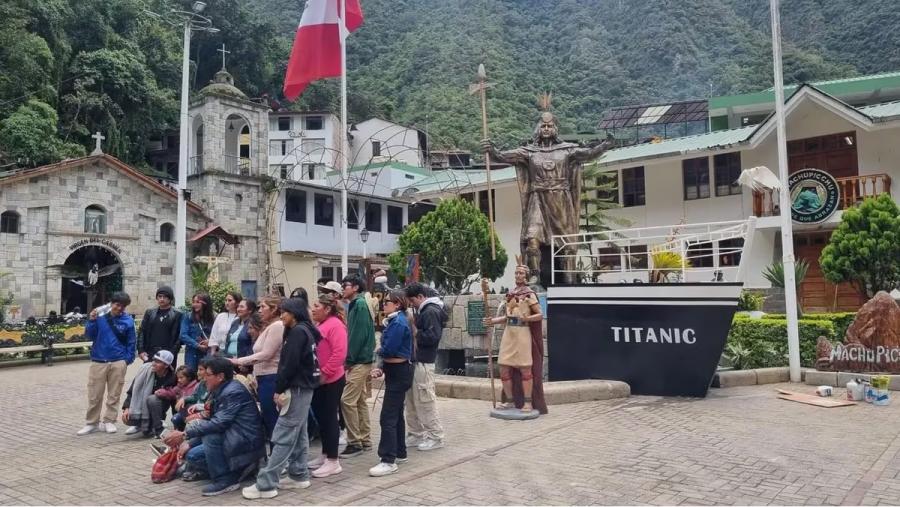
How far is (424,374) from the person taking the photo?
6.54m

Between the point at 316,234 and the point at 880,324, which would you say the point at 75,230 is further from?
the point at 880,324

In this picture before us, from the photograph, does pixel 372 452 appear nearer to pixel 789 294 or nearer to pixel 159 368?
pixel 159 368

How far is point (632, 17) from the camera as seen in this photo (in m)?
62.9

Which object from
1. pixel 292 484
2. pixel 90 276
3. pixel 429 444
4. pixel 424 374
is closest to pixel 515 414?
pixel 429 444

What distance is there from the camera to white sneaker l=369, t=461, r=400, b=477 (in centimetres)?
560

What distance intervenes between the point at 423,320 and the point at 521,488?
6.45 ft

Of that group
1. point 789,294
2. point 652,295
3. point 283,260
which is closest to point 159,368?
point 652,295

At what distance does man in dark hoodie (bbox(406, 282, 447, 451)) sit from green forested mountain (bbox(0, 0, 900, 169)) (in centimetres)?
2785

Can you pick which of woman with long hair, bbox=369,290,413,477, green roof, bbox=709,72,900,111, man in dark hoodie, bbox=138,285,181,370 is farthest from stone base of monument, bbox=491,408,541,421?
green roof, bbox=709,72,900,111

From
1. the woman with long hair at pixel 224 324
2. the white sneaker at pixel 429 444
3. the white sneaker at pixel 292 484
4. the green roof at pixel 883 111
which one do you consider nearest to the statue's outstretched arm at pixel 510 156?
the woman with long hair at pixel 224 324

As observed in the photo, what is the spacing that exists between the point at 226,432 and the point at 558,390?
16.0 feet

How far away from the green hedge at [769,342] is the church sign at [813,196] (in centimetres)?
663

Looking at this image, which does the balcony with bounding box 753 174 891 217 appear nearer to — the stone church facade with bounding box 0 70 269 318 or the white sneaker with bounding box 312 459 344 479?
the white sneaker with bounding box 312 459 344 479

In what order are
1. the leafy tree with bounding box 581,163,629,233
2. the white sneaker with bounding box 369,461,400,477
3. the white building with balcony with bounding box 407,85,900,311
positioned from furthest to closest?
1. the leafy tree with bounding box 581,163,629,233
2. the white building with balcony with bounding box 407,85,900,311
3. the white sneaker with bounding box 369,461,400,477
